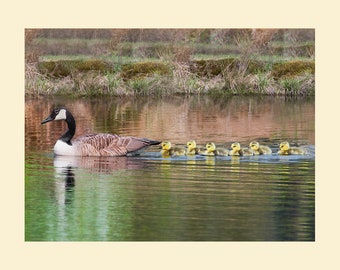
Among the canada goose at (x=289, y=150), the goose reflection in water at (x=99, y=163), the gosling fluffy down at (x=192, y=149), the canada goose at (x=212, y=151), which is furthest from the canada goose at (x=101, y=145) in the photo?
the canada goose at (x=289, y=150)

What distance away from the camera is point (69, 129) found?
19859 millimetres

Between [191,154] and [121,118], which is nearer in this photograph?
[191,154]

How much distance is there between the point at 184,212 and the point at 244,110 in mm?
6783

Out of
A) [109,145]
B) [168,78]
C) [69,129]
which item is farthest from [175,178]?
[168,78]

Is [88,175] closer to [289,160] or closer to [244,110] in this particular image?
[289,160]

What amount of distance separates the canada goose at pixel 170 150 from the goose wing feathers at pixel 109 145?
17 cm

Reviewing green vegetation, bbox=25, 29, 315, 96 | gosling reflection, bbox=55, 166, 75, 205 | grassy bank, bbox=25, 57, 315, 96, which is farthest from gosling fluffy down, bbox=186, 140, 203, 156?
grassy bank, bbox=25, 57, 315, 96

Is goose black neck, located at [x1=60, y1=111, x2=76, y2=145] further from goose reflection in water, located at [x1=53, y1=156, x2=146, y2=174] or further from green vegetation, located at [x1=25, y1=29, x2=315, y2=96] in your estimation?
green vegetation, located at [x1=25, y1=29, x2=315, y2=96]

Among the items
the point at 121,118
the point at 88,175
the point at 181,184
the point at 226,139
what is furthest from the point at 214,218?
the point at 121,118

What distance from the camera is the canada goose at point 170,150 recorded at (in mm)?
19188

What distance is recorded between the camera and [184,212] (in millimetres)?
15680

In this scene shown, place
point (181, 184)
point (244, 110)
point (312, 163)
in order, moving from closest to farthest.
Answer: point (181, 184) < point (312, 163) < point (244, 110)

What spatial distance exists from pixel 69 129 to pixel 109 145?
834 millimetres

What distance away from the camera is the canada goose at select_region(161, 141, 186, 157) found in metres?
19.2
